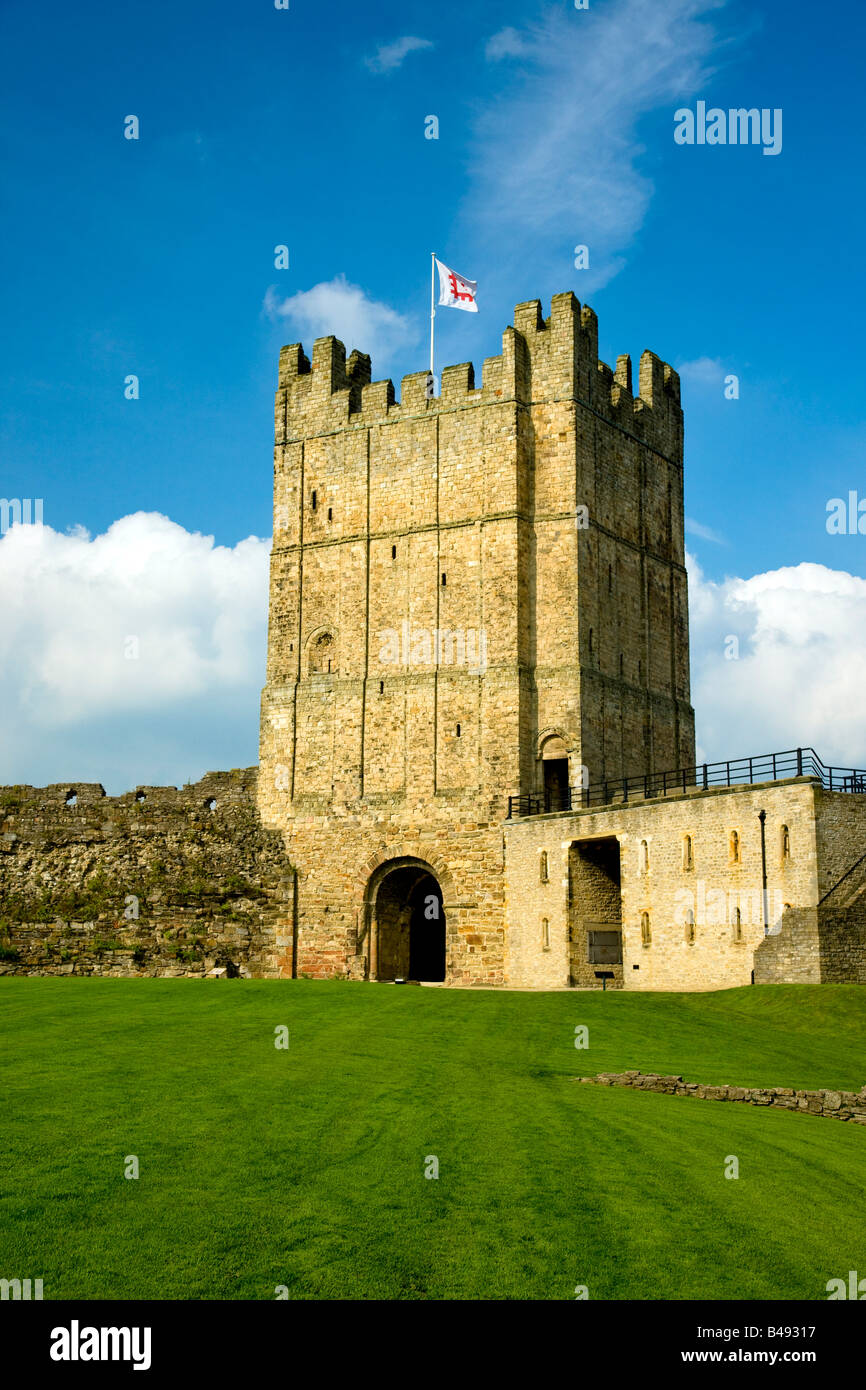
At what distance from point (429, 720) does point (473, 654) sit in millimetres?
2630

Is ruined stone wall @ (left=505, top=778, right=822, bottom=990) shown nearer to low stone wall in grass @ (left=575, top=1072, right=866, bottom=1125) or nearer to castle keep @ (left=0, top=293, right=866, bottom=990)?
castle keep @ (left=0, top=293, right=866, bottom=990)

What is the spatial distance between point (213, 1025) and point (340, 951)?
21.7m

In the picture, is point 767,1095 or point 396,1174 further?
point 767,1095

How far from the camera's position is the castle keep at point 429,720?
1592 inches

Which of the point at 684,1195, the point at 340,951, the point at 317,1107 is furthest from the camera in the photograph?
the point at 340,951

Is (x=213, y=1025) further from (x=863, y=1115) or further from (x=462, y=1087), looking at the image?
(x=863, y=1115)

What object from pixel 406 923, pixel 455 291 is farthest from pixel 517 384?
pixel 406 923

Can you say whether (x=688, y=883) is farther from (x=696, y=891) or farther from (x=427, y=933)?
(x=427, y=933)

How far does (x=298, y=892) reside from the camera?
44.2 m

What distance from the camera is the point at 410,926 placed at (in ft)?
147

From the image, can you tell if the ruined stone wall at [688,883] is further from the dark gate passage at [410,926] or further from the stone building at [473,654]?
the dark gate passage at [410,926]

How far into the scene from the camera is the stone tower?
41.9 m

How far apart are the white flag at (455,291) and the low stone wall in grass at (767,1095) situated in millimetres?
31158
